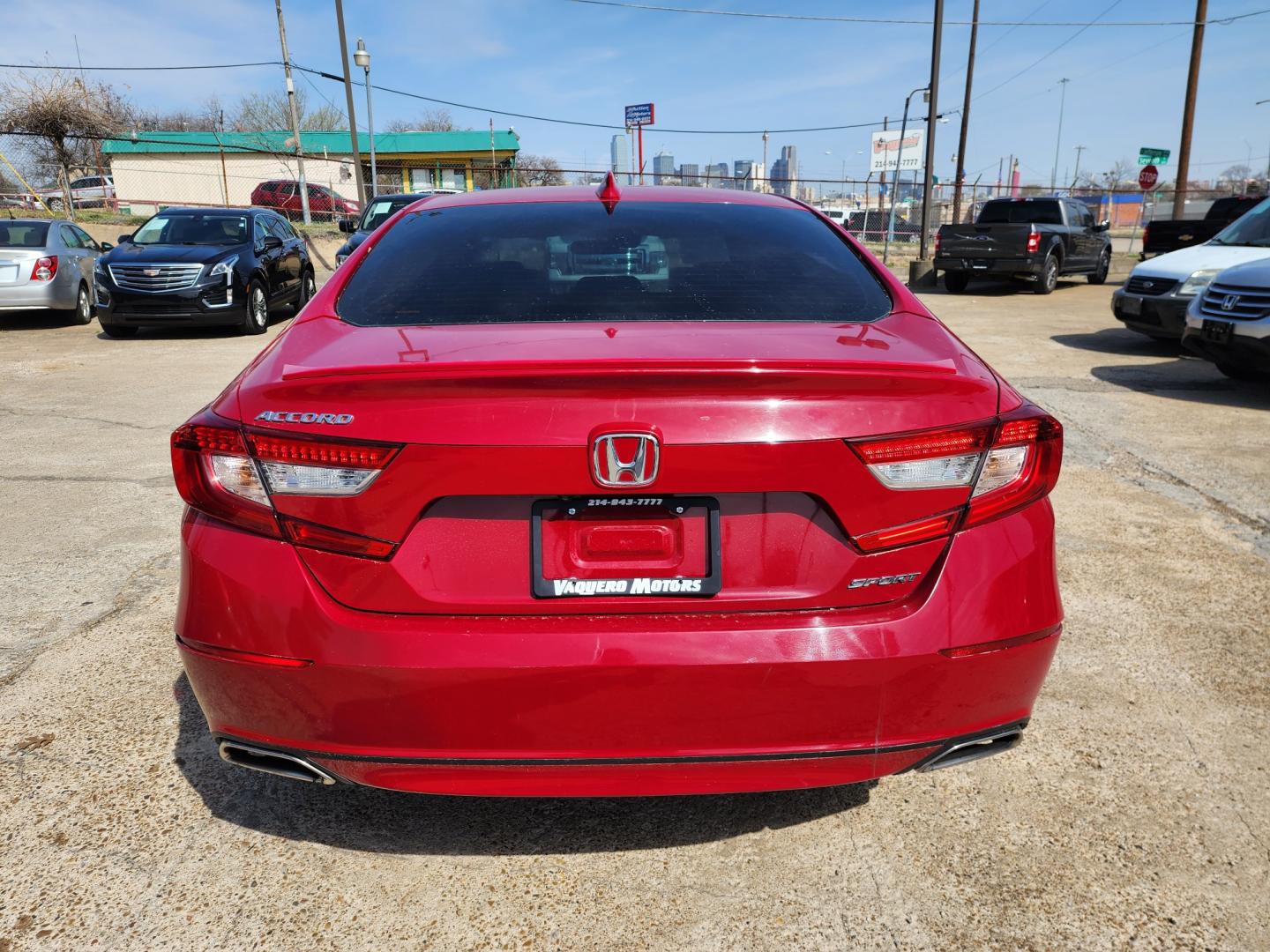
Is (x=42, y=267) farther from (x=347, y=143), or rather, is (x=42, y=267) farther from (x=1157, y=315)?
(x=347, y=143)

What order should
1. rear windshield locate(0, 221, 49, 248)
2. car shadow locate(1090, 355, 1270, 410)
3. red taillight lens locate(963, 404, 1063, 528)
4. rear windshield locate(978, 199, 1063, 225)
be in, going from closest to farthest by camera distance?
red taillight lens locate(963, 404, 1063, 528)
car shadow locate(1090, 355, 1270, 410)
rear windshield locate(0, 221, 49, 248)
rear windshield locate(978, 199, 1063, 225)

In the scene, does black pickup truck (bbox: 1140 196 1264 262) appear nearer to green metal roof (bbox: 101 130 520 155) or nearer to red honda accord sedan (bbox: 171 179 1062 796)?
red honda accord sedan (bbox: 171 179 1062 796)

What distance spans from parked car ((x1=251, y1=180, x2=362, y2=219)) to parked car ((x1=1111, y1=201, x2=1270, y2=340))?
30.0 m

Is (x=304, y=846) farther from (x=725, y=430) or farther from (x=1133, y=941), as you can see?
(x=1133, y=941)

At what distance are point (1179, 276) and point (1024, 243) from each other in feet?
24.9

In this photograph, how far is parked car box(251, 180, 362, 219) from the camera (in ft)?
116

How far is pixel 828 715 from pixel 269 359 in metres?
1.47

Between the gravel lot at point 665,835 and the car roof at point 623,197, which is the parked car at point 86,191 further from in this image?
the gravel lot at point 665,835

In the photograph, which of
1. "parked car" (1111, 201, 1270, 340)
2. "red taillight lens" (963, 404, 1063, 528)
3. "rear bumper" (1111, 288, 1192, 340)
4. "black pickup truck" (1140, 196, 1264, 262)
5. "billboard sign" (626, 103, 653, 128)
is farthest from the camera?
"billboard sign" (626, 103, 653, 128)

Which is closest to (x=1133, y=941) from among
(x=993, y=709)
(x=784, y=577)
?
(x=993, y=709)

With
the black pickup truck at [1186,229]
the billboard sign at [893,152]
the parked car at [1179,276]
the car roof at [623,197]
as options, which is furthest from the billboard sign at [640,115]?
the car roof at [623,197]

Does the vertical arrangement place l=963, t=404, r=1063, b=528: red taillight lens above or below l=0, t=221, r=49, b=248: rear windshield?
below

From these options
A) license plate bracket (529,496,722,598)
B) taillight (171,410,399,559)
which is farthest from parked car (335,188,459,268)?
license plate bracket (529,496,722,598)

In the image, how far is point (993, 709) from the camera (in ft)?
6.68
